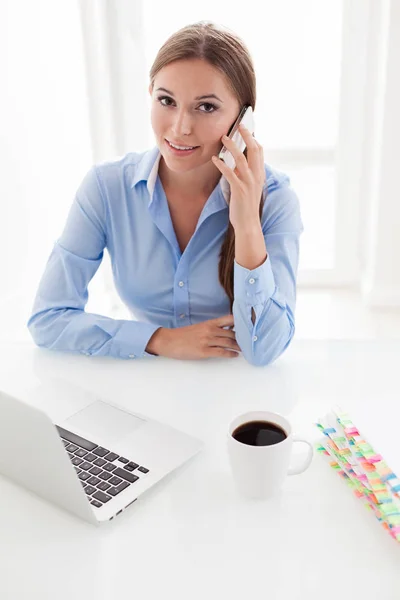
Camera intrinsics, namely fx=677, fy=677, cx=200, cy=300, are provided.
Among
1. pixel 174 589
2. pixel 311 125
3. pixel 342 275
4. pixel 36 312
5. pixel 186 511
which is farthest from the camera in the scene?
pixel 342 275

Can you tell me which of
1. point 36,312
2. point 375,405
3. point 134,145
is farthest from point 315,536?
point 134,145

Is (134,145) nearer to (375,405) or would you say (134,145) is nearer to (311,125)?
(311,125)

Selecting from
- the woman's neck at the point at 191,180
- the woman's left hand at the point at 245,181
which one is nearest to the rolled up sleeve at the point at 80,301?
the woman's neck at the point at 191,180

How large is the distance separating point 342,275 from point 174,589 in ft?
8.08

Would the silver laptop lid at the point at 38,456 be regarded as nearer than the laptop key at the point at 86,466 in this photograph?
Yes

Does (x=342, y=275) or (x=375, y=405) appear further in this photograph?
(x=342, y=275)

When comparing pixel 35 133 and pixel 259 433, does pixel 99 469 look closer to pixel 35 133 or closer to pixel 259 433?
pixel 259 433

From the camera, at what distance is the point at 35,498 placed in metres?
0.90

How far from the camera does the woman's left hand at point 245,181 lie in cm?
132

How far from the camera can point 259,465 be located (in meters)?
0.85

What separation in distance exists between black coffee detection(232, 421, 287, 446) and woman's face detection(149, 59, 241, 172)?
673 millimetres

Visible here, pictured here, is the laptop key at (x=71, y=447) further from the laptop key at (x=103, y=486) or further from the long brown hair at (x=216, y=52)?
the long brown hair at (x=216, y=52)

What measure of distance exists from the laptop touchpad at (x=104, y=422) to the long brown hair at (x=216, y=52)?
70 cm

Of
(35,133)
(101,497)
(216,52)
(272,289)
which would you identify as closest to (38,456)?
(101,497)
